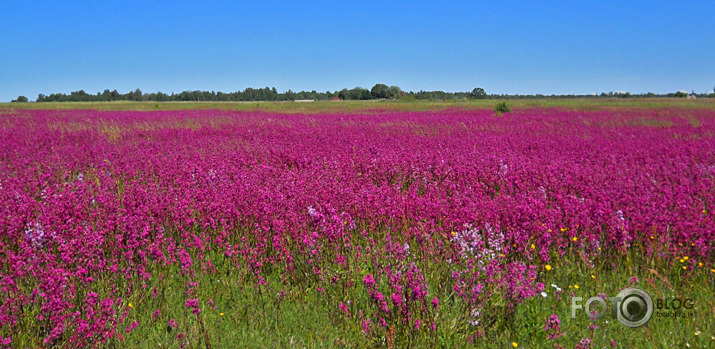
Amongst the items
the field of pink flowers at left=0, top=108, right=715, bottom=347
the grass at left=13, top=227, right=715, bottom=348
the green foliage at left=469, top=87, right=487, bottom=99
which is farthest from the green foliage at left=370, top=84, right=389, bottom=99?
the grass at left=13, top=227, right=715, bottom=348

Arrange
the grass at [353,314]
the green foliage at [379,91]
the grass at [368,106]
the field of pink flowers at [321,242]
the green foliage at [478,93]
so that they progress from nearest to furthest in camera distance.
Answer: the grass at [353,314], the field of pink flowers at [321,242], the grass at [368,106], the green foliage at [478,93], the green foliage at [379,91]

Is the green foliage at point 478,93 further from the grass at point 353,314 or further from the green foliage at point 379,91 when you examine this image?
the grass at point 353,314

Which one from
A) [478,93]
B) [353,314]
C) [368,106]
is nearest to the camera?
[353,314]

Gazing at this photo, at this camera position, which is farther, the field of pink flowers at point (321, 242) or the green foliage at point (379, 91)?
the green foliage at point (379, 91)

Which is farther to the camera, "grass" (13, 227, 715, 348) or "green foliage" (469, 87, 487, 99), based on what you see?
"green foliage" (469, 87, 487, 99)

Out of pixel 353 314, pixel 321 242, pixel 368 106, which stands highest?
pixel 368 106

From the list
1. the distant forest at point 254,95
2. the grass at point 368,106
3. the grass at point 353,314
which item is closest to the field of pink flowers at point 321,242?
the grass at point 353,314

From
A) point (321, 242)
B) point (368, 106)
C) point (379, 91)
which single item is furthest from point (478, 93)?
point (321, 242)

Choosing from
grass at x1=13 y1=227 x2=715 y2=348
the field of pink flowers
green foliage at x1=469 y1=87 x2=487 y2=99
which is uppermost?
green foliage at x1=469 y1=87 x2=487 y2=99

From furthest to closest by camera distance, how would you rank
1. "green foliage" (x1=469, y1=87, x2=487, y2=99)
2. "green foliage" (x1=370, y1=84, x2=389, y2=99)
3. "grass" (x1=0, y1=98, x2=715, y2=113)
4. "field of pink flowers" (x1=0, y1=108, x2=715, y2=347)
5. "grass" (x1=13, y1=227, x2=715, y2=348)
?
"green foliage" (x1=370, y1=84, x2=389, y2=99) → "green foliage" (x1=469, y1=87, x2=487, y2=99) → "grass" (x1=0, y1=98, x2=715, y2=113) → "field of pink flowers" (x1=0, y1=108, x2=715, y2=347) → "grass" (x1=13, y1=227, x2=715, y2=348)

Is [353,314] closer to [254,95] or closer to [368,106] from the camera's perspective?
[368,106]

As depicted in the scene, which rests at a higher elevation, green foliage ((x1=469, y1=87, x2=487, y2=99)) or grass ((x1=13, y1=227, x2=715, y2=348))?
green foliage ((x1=469, y1=87, x2=487, y2=99))

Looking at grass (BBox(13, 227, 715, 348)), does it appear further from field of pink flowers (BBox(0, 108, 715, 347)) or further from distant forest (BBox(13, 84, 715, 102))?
distant forest (BBox(13, 84, 715, 102))

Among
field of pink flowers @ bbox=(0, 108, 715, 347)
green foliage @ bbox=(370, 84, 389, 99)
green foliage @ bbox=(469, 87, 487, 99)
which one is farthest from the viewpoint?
green foliage @ bbox=(370, 84, 389, 99)
